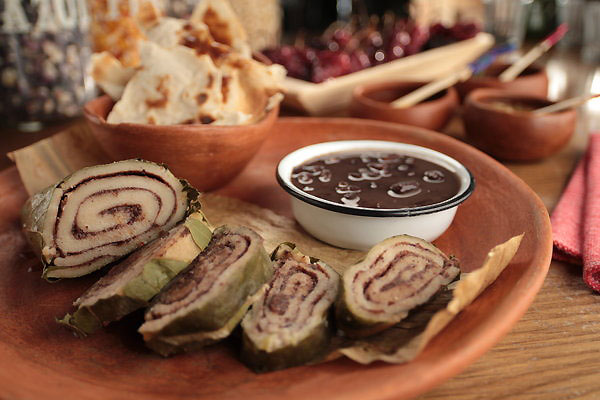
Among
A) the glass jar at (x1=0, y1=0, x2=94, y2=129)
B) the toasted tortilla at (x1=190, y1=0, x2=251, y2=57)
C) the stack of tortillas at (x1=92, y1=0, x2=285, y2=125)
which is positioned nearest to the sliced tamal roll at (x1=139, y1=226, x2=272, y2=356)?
the stack of tortillas at (x1=92, y1=0, x2=285, y2=125)

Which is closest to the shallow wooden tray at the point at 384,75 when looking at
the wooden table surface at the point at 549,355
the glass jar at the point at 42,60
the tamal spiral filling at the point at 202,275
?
the glass jar at the point at 42,60

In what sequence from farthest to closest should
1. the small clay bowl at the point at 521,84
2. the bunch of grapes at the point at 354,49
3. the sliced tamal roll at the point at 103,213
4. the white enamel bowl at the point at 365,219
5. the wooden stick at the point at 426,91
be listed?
the bunch of grapes at the point at 354,49, the small clay bowl at the point at 521,84, the wooden stick at the point at 426,91, the white enamel bowl at the point at 365,219, the sliced tamal roll at the point at 103,213

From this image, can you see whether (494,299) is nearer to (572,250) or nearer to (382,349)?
(382,349)

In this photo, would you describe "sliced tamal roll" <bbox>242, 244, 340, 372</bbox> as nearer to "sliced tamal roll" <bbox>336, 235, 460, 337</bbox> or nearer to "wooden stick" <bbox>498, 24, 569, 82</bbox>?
"sliced tamal roll" <bbox>336, 235, 460, 337</bbox>

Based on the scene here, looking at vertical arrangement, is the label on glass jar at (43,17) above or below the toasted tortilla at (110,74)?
above

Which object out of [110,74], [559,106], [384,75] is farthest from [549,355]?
[384,75]

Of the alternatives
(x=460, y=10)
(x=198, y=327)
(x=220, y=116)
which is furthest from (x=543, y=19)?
(x=198, y=327)

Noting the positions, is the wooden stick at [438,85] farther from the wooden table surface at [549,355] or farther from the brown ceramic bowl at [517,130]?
the wooden table surface at [549,355]

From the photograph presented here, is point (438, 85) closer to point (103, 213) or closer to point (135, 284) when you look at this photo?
point (103, 213)
